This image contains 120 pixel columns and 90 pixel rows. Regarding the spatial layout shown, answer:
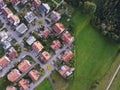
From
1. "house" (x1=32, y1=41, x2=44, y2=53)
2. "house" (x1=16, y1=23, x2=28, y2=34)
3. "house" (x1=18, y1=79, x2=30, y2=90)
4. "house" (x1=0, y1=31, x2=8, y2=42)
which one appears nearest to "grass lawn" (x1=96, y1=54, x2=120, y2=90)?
"house" (x1=32, y1=41, x2=44, y2=53)

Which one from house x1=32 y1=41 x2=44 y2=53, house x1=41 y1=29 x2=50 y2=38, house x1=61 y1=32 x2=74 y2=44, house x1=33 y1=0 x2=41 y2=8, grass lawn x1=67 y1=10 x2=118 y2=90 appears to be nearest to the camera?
house x1=32 y1=41 x2=44 y2=53

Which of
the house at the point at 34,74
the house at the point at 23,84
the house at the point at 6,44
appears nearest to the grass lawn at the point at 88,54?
the house at the point at 34,74

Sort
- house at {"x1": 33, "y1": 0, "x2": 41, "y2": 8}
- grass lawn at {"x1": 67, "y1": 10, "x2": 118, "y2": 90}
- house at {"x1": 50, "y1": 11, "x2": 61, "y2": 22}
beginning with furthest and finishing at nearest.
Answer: house at {"x1": 33, "y1": 0, "x2": 41, "y2": 8}
house at {"x1": 50, "y1": 11, "x2": 61, "y2": 22}
grass lawn at {"x1": 67, "y1": 10, "x2": 118, "y2": 90}

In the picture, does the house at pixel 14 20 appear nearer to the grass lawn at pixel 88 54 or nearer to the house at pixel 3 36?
the house at pixel 3 36

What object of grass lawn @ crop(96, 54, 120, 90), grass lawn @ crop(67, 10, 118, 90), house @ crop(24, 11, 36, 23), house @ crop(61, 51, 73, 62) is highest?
house @ crop(24, 11, 36, 23)

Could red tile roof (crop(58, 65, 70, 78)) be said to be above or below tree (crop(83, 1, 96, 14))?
below

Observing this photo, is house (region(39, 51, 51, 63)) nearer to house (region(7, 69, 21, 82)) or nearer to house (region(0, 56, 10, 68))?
house (region(7, 69, 21, 82))

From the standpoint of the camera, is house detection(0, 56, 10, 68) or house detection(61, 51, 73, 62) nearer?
house detection(0, 56, 10, 68)

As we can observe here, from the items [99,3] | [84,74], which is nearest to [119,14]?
[99,3]
